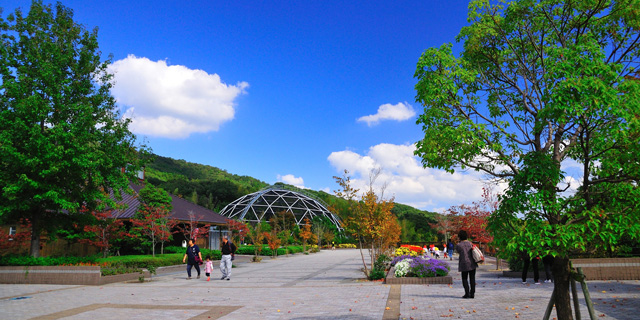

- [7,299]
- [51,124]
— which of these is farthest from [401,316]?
[51,124]

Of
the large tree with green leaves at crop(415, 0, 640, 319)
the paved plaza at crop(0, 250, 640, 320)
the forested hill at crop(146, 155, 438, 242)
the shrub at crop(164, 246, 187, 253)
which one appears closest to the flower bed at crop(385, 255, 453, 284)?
the paved plaza at crop(0, 250, 640, 320)

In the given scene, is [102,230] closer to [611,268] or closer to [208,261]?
[208,261]

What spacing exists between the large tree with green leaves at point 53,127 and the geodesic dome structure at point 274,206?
39.7 meters

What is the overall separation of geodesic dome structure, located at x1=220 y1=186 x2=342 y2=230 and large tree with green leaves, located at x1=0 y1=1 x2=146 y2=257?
130ft

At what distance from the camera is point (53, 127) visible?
642 inches

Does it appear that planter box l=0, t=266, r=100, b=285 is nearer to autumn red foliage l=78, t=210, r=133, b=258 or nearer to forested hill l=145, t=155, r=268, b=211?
autumn red foliage l=78, t=210, r=133, b=258

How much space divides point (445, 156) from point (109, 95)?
17586 mm

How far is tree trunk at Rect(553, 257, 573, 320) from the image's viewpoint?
191 inches

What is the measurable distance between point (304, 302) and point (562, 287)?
664cm

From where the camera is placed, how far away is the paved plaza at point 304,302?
8570 mm

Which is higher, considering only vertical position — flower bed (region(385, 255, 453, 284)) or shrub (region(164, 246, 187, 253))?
shrub (region(164, 246, 187, 253))

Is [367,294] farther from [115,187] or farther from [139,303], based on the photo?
[115,187]

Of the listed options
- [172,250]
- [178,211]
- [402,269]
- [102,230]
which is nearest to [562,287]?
[402,269]

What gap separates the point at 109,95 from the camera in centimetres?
1909
